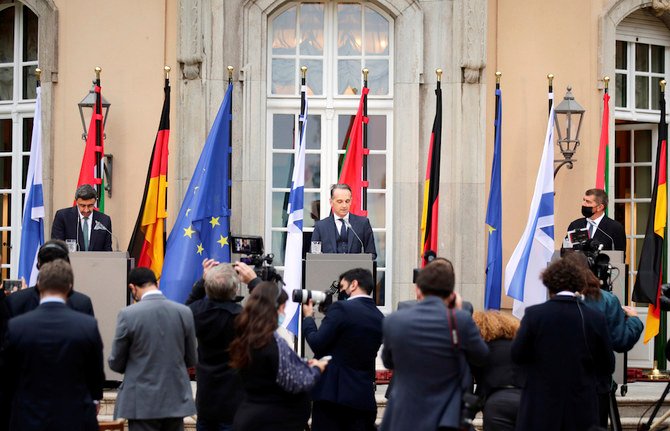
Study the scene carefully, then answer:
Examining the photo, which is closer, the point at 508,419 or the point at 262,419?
the point at 262,419

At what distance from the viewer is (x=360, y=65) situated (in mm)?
12812

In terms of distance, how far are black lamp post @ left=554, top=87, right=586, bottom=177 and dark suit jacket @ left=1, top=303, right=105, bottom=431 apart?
6.47m

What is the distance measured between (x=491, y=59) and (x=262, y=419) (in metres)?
6.50

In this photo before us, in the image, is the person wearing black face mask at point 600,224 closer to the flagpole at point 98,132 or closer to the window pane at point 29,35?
the flagpole at point 98,132

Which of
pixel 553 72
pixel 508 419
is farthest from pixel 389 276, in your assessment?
pixel 508 419

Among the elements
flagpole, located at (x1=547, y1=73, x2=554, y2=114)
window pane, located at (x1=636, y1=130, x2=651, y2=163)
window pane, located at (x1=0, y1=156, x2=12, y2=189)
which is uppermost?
flagpole, located at (x1=547, y1=73, x2=554, y2=114)

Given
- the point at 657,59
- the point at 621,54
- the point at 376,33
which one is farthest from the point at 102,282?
the point at 657,59

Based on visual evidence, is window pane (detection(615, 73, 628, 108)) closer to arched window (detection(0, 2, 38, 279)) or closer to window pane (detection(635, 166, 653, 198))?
window pane (detection(635, 166, 653, 198))

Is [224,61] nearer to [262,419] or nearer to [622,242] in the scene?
[622,242]

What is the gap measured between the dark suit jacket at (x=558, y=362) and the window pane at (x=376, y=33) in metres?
5.90

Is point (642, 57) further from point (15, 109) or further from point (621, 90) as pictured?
point (15, 109)

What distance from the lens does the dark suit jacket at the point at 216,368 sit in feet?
26.0

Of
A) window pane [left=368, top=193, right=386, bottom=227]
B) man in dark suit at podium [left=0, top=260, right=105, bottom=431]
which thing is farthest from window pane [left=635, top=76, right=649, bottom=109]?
man in dark suit at podium [left=0, top=260, right=105, bottom=431]

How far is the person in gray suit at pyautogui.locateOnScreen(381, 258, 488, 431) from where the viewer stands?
6613mm
